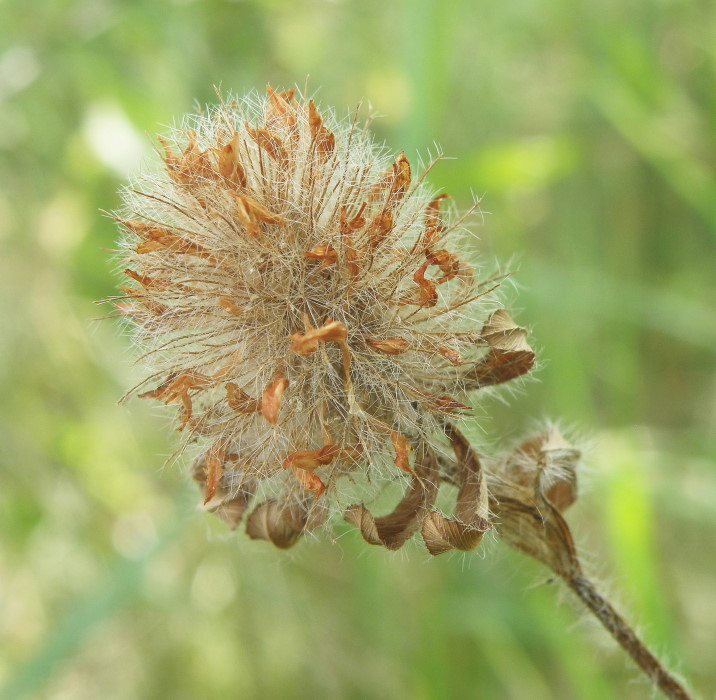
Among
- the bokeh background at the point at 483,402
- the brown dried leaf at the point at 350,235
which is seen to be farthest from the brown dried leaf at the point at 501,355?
the bokeh background at the point at 483,402

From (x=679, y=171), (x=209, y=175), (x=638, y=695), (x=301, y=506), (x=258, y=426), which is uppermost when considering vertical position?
(x=209, y=175)

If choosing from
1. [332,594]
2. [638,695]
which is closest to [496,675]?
[638,695]

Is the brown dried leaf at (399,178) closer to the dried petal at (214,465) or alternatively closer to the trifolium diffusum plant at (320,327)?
the trifolium diffusum plant at (320,327)

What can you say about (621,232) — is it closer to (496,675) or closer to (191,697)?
(496,675)

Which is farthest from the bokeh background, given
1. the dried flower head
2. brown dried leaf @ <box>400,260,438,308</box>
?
brown dried leaf @ <box>400,260,438,308</box>

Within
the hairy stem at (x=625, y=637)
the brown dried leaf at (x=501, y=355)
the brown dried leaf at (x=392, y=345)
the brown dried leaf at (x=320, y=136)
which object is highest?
the brown dried leaf at (x=320, y=136)

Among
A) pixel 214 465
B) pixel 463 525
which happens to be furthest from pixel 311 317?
pixel 463 525

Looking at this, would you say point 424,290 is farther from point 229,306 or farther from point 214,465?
point 214,465
